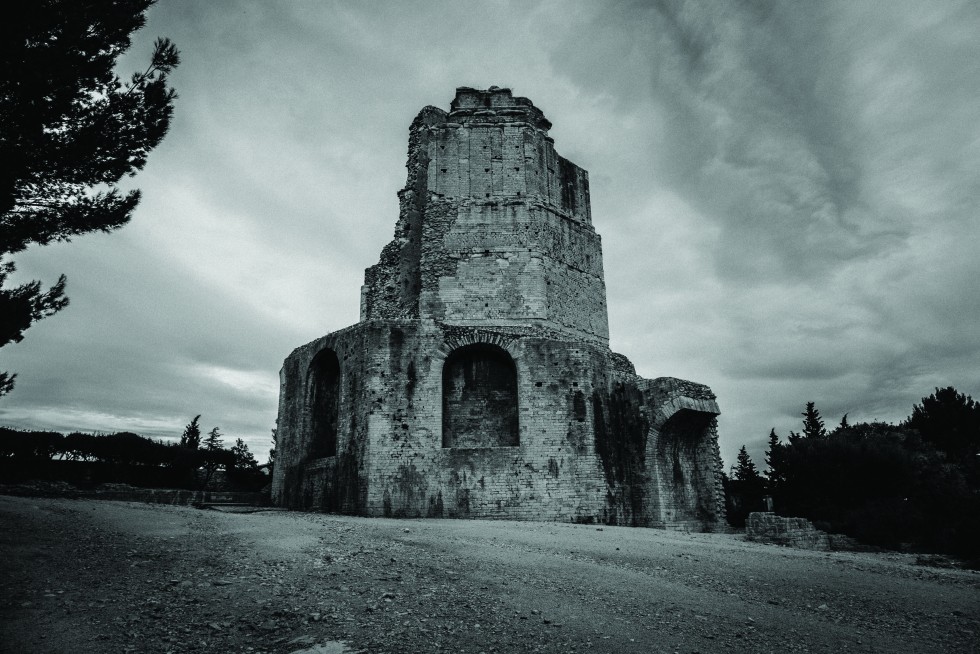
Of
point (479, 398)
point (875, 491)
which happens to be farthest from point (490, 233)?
point (875, 491)

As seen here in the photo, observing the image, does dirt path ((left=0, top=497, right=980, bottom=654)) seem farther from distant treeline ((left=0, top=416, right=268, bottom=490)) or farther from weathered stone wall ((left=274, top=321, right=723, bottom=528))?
distant treeline ((left=0, top=416, right=268, bottom=490))

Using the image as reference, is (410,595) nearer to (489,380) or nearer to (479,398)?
(479,398)

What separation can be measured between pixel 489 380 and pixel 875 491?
14.5 m

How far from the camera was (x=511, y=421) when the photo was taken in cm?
1438

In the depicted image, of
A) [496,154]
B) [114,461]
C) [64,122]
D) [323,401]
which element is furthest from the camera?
[114,461]

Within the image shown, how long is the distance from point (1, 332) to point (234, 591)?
16.1 feet

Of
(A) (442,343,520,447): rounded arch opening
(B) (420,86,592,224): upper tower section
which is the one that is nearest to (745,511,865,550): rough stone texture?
(A) (442,343,520,447): rounded arch opening

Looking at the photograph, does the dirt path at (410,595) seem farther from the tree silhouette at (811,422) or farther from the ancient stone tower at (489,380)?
the tree silhouette at (811,422)

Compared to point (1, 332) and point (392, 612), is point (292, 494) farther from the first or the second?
point (392, 612)

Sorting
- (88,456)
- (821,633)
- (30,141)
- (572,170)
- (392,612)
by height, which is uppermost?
(572,170)

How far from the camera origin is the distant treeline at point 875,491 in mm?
15562

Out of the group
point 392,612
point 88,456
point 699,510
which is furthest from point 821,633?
point 88,456

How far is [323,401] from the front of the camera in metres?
15.9

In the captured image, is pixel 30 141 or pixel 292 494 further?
pixel 292 494
